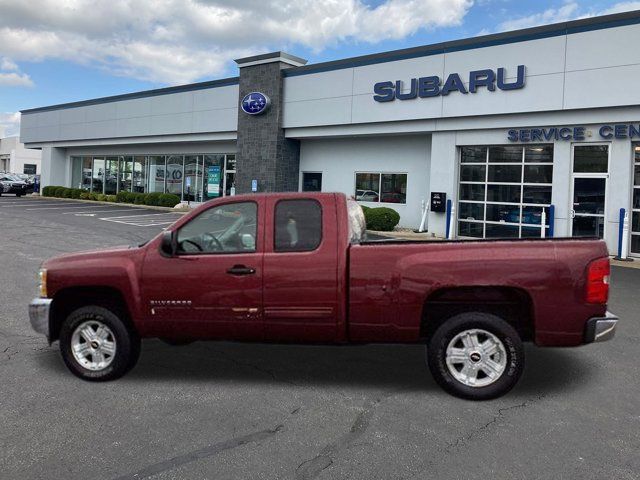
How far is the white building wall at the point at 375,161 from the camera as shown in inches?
834

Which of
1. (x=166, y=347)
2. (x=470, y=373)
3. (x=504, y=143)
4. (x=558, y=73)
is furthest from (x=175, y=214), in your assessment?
(x=470, y=373)

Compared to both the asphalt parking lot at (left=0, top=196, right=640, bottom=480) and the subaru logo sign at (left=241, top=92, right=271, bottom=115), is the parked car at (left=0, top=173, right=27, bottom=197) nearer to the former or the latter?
the subaru logo sign at (left=241, top=92, right=271, bottom=115)

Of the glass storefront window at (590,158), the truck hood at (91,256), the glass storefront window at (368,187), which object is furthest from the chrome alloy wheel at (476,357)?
the glass storefront window at (368,187)

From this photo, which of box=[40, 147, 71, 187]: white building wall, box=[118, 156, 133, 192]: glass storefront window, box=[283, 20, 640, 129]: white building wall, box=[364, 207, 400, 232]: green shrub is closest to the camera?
box=[283, 20, 640, 129]: white building wall

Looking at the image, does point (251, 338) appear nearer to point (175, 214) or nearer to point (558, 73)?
point (558, 73)

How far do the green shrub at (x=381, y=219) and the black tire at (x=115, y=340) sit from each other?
14.9 m

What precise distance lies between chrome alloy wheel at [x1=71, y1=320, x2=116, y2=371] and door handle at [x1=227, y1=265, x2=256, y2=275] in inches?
50.2

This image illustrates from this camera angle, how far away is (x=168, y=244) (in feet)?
16.4

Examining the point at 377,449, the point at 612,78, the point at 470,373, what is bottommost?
the point at 377,449

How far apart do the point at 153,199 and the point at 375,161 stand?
13.9 meters

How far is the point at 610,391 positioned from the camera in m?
5.06

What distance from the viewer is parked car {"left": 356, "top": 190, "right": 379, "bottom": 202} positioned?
22.8 meters

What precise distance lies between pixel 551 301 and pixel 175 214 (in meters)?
24.2

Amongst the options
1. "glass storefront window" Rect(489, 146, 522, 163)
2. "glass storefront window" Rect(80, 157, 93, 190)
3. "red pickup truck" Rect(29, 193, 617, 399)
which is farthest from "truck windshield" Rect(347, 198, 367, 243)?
"glass storefront window" Rect(80, 157, 93, 190)
